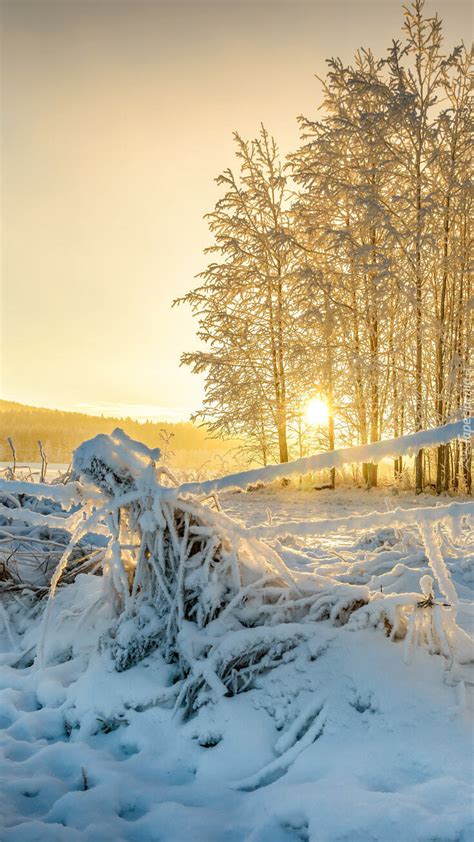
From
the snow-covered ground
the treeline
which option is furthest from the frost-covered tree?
the snow-covered ground

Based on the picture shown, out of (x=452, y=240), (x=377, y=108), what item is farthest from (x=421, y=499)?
(x=377, y=108)

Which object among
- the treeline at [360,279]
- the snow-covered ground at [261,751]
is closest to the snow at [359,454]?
the snow-covered ground at [261,751]

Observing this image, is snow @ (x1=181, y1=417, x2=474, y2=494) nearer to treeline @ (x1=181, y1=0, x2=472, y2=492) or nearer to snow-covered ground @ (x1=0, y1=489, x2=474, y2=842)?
snow-covered ground @ (x1=0, y1=489, x2=474, y2=842)

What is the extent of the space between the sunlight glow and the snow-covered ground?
10.9 m

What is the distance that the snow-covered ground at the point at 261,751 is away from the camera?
1.38 m

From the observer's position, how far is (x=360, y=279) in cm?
1220

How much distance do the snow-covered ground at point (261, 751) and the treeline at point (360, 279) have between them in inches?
359

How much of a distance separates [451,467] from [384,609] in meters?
10.9

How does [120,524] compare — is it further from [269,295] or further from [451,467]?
[269,295]

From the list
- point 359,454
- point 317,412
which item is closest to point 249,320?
point 317,412

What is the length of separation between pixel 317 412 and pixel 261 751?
12228 millimetres

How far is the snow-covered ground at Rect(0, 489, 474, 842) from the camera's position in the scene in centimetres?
138

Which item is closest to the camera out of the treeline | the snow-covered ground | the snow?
the snow-covered ground

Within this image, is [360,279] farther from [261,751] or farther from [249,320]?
[261,751]
